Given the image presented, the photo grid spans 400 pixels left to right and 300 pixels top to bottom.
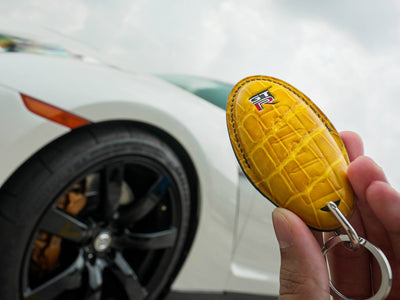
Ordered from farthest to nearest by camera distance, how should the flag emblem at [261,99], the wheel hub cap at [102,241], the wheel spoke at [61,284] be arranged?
1. the wheel hub cap at [102,241]
2. the wheel spoke at [61,284]
3. the flag emblem at [261,99]

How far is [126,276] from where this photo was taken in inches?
61.1

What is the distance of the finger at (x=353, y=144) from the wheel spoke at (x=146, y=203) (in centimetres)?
76

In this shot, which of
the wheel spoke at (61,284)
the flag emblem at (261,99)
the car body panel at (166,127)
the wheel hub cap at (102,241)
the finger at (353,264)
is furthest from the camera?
the wheel hub cap at (102,241)

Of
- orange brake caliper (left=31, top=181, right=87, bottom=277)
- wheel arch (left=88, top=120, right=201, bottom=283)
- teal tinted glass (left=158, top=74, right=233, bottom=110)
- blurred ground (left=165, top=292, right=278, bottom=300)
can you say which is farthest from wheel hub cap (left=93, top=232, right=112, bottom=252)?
teal tinted glass (left=158, top=74, right=233, bottom=110)

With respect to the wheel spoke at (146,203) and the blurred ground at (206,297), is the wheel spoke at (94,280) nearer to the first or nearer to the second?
the wheel spoke at (146,203)

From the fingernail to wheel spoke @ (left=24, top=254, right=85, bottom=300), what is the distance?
0.93 m

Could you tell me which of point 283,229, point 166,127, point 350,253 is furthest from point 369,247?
point 166,127

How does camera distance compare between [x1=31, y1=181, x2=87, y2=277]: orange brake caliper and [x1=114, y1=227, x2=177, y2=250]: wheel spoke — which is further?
[x1=114, y1=227, x2=177, y2=250]: wheel spoke

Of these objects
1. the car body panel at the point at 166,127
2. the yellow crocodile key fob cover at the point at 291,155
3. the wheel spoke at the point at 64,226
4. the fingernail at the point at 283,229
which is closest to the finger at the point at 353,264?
the yellow crocodile key fob cover at the point at 291,155

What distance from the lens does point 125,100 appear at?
4.46 ft

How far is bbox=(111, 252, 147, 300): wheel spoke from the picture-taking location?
1544mm

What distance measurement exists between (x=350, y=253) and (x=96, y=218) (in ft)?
2.97

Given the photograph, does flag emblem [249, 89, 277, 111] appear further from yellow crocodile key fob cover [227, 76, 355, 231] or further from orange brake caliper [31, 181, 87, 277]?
orange brake caliper [31, 181, 87, 277]

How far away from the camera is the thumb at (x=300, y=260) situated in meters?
0.70
